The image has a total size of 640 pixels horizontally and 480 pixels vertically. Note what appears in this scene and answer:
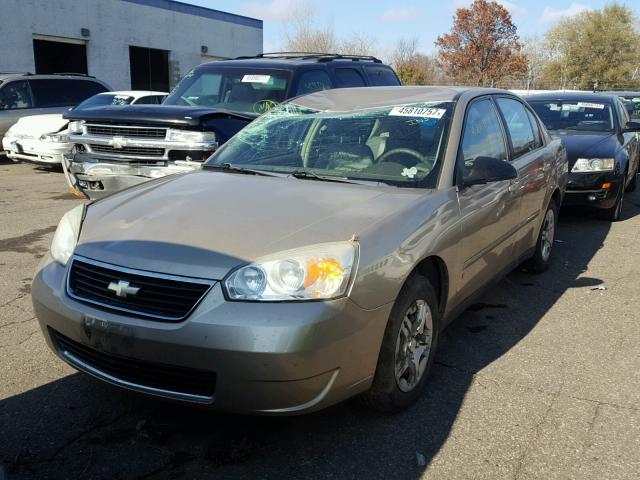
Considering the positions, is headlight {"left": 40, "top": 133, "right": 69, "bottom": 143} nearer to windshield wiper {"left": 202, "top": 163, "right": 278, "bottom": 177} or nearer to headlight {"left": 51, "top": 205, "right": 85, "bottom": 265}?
windshield wiper {"left": 202, "top": 163, "right": 278, "bottom": 177}

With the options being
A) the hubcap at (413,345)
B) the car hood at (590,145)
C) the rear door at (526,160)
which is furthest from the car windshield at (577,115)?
the hubcap at (413,345)

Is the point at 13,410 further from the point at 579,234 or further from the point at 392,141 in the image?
the point at 579,234

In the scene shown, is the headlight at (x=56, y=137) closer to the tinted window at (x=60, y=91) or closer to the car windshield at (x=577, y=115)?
the tinted window at (x=60, y=91)

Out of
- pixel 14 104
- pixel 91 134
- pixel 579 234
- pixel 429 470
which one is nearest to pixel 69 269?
pixel 429 470

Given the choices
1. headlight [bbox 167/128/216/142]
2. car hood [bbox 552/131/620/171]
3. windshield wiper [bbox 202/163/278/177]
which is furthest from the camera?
car hood [bbox 552/131/620/171]

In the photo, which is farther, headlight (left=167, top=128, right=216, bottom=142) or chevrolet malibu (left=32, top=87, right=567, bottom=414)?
headlight (left=167, top=128, right=216, bottom=142)

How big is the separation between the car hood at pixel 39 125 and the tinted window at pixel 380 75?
5.96 meters

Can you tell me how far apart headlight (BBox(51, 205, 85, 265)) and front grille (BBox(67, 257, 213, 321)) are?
0.28 meters

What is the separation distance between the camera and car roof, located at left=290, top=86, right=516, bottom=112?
4.29 m

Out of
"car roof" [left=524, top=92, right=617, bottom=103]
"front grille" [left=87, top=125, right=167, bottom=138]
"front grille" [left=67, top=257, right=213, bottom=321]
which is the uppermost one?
"car roof" [left=524, top=92, right=617, bottom=103]

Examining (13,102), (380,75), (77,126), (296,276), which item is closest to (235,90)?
(77,126)

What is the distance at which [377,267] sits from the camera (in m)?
2.84

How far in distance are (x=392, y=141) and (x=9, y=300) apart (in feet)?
10.1

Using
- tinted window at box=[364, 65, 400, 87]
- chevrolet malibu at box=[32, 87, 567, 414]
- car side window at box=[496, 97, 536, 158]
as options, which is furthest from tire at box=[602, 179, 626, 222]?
chevrolet malibu at box=[32, 87, 567, 414]
